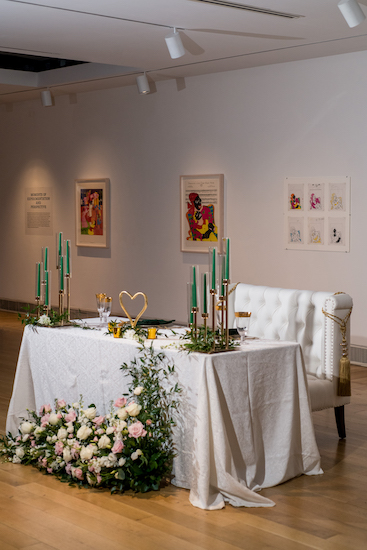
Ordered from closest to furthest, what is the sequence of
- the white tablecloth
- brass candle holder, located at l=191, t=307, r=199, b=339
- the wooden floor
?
the wooden floor, the white tablecloth, brass candle holder, located at l=191, t=307, r=199, b=339

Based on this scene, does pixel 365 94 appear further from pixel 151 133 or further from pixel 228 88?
pixel 151 133

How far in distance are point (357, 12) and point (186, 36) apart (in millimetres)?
1921

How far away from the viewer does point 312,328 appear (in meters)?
4.98

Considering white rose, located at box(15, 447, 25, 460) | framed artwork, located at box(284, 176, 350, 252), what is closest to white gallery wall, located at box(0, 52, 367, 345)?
framed artwork, located at box(284, 176, 350, 252)

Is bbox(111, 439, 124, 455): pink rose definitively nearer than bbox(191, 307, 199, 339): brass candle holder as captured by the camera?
Yes

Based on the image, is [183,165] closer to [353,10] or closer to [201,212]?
[201,212]

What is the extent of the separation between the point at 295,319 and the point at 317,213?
2.70 m

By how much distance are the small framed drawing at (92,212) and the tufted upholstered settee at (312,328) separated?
494 centimetres

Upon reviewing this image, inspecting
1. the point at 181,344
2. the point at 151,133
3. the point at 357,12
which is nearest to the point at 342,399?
the point at 181,344

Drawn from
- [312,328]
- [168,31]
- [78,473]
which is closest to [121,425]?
[78,473]

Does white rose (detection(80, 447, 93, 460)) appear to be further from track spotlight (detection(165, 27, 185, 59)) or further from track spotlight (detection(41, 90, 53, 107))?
track spotlight (detection(41, 90, 53, 107))

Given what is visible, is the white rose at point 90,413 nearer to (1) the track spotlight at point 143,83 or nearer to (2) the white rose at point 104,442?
(2) the white rose at point 104,442

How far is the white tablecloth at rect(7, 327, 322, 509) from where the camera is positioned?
3689mm

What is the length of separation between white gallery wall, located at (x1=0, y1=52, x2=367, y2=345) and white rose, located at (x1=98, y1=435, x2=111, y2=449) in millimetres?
3916
